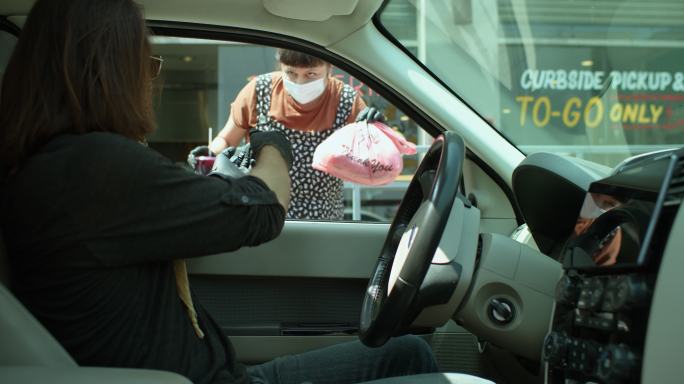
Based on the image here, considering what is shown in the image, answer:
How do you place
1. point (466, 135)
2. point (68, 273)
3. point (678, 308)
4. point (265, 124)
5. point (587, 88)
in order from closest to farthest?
point (678, 308) → point (68, 273) → point (466, 135) → point (265, 124) → point (587, 88)

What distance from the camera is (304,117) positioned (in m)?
2.67

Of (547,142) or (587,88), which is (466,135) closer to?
(547,142)

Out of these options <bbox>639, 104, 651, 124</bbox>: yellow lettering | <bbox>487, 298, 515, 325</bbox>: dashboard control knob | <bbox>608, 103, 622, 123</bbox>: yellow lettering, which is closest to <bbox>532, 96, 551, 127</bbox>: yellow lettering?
<bbox>608, 103, 622, 123</bbox>: yellow lettering

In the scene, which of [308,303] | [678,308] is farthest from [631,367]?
[308,303]

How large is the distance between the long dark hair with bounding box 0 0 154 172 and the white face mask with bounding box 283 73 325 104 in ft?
4.34

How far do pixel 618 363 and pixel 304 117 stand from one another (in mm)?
1653

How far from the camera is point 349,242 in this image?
2.29 metres

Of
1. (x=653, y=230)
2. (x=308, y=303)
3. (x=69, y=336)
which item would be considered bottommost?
(x=308, y=303)

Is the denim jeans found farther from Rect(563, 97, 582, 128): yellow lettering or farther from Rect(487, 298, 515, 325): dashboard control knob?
Rect(563, 97, 582, 128): yellow lettering

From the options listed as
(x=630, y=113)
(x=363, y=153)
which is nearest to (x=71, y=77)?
(x=363, y=153)

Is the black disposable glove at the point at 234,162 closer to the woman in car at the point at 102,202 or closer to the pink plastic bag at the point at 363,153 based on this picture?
the woman in car at the point at 102,202

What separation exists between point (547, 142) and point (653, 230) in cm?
319

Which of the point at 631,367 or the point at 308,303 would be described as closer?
the point at 631,367

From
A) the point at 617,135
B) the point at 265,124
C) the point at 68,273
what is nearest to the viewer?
the point at 68,273
